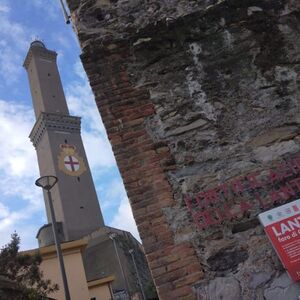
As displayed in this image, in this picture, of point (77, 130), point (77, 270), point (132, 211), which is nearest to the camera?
point (132, 211)

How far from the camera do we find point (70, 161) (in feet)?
142

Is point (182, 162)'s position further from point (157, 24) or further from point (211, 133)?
point (157, 24)

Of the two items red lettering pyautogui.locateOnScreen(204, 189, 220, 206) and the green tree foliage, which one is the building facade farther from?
→ red lettering pyautogui.locateOnScreen(204, 189, 220, 206)

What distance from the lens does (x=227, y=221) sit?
3.11 metres

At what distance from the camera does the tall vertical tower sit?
131 feet

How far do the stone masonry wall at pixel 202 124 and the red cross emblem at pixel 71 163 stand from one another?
39674 mm

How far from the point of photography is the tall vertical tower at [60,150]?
39.9 m

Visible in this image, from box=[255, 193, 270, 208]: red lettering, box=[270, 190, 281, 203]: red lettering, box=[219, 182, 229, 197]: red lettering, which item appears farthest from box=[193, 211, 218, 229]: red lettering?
box=[270, 190, 281, 203]: red lettering

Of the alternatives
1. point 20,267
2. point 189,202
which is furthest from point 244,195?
point 20,267

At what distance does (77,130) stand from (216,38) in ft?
144

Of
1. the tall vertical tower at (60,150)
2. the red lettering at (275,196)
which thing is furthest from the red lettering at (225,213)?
the tall vertical tower at (60,150)

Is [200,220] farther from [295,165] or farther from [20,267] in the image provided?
[20,267]

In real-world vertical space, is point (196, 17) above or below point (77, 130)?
below

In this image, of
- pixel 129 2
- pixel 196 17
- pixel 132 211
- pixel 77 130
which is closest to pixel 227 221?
pixel 132 211
